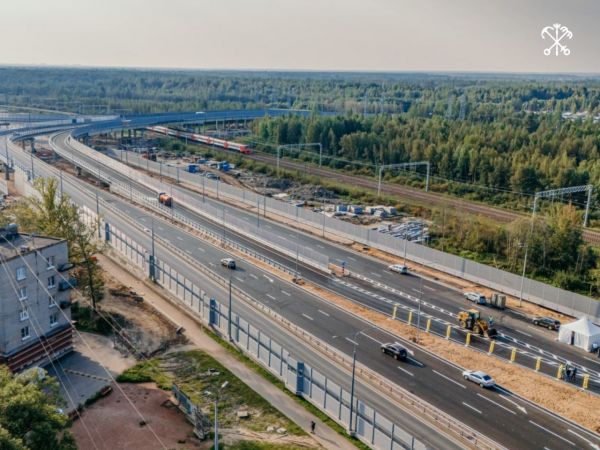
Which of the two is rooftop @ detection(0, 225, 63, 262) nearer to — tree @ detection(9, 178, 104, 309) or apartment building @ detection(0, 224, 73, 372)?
Answer: apartment building @ detection(0, 224, 73, 372)

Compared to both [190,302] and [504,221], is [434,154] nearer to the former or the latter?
[504,221]

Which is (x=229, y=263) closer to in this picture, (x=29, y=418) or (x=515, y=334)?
(x=515, y=334)

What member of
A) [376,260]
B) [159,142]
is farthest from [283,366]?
[159,142]

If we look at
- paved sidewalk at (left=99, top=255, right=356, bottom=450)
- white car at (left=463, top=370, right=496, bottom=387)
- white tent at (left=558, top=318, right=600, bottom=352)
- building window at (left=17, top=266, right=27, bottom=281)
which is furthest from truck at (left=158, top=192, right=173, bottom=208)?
white tent at (left=558, top=318, right=600, bottom=352)

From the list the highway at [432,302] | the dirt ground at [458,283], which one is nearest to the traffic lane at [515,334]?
the highway at [432,302]

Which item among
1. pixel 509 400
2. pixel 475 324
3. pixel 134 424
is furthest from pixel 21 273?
pixel 475 324

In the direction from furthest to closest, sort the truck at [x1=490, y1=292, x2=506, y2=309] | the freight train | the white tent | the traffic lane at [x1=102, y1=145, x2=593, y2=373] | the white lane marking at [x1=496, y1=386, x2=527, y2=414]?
the freight train < the truck at [x1=490, y1=292, x2=506, y2=309] < the traffic lane at [x1=102, y1=145, x2=593, y2=373] < the white tent < the white lane marking at [x1=496, y1=386, x2=527, y2=414]

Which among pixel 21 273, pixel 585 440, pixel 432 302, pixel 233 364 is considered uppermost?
pixel 21 273
